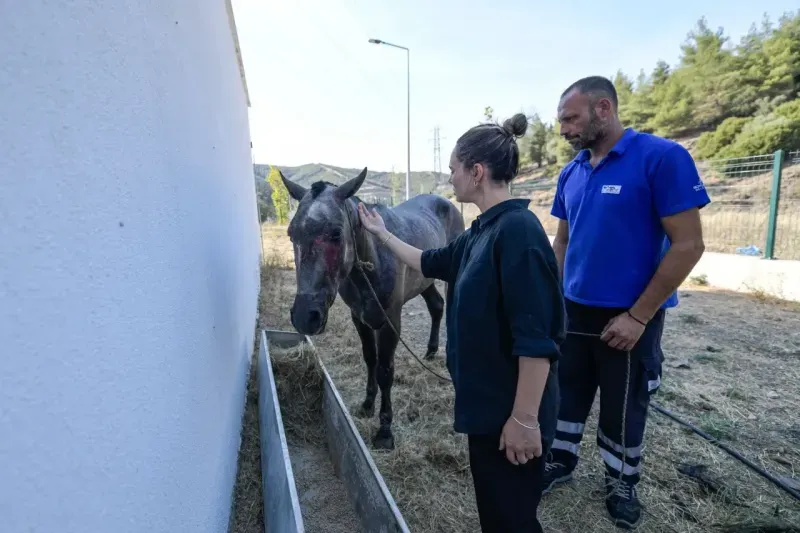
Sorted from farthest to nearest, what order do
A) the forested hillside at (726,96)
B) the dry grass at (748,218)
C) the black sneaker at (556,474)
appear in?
the forested hillside at (726,96) < the dry grass at (748,218) < the black sneaker at (556,474)

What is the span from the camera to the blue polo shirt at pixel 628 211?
1.95m

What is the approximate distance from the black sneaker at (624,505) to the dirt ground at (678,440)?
72 mm

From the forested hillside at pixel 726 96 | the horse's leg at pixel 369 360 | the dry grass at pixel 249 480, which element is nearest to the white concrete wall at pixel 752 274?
the horse's leg at pixel 369 360

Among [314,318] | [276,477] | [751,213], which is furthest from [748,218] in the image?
[276,477]

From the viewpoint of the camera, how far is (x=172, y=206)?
1.49m

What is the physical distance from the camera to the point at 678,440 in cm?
312

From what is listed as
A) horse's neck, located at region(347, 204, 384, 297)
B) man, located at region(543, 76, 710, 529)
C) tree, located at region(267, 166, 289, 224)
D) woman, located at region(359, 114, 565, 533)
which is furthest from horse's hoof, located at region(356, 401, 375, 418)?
tree, located at region(267, 166, 289, 224)

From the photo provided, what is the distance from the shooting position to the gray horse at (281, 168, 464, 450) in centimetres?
224

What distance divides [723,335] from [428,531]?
5.47 meters

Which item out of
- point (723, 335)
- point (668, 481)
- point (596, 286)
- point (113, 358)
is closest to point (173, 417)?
point (113, 358)

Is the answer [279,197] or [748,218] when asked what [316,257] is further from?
[279,197]

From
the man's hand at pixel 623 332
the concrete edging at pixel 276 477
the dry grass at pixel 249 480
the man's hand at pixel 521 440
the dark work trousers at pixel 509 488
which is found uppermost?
the man's hand at pixel 623 332

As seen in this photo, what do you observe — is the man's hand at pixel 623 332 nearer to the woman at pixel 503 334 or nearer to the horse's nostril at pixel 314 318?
the woman at pixel 503 334

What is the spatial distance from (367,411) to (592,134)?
2919mm
